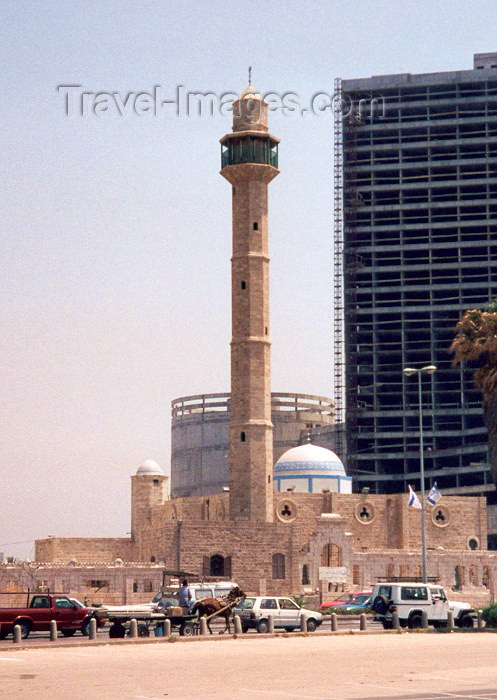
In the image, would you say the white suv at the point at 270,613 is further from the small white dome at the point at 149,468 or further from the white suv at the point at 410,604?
the small white dome at the point at 149,468

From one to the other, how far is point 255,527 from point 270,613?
111 feet

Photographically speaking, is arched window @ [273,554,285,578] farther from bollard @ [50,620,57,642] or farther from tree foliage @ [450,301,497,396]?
bollard @ [50,620,57,642]

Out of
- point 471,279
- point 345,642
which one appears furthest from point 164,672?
point 471,279

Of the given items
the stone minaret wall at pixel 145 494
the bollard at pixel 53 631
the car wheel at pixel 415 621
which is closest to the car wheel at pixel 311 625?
the car wheel at pixel 415 621

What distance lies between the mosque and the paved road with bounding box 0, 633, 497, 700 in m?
34.9

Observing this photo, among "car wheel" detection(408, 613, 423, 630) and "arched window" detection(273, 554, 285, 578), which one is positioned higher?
"arched window" detection(273, 554, 285, 578)

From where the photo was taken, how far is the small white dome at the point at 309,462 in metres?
87.9

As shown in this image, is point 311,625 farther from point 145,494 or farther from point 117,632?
point 145,494

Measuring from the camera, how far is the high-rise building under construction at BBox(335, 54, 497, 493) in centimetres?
13112

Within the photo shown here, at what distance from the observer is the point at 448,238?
13350cm

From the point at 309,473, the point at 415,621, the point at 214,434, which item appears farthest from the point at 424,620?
the point at 214,434

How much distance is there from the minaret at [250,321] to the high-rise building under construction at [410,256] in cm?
5370

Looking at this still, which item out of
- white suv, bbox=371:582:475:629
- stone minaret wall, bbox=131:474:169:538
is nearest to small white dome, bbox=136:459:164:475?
stone minaret wall, bbox=131:474:169:538

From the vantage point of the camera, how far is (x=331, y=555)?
74.7 meters
